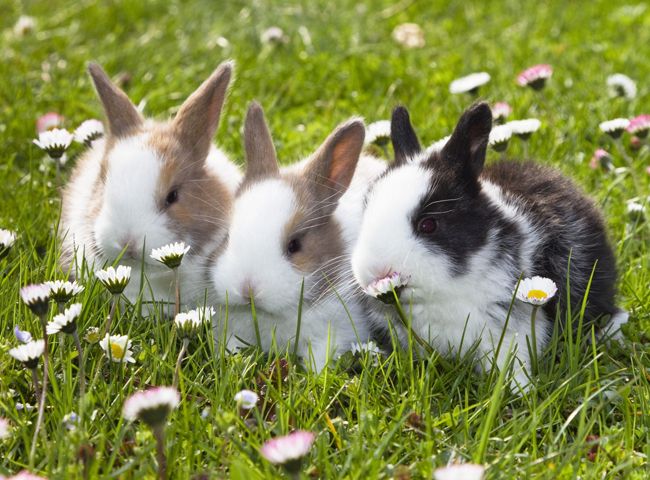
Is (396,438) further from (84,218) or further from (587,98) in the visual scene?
(587,98)

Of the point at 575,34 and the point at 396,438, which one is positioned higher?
the point at 396,438

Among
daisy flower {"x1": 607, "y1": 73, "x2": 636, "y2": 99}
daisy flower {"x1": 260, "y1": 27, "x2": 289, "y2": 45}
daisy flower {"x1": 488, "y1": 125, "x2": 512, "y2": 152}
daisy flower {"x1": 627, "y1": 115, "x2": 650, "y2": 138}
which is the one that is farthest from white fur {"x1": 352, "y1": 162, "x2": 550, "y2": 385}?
daisy flower {"x1": 260, "y1": 27, "x2": 289, "y2": 45}

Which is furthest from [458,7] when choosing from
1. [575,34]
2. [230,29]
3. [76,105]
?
[76,105]

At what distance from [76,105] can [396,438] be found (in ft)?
12.6

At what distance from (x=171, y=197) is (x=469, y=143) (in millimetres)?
1437

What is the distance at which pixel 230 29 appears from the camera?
7.45 metres

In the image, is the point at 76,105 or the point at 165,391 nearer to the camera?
the point at 165,391

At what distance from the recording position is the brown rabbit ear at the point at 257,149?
4.38 m

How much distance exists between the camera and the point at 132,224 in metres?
4.06

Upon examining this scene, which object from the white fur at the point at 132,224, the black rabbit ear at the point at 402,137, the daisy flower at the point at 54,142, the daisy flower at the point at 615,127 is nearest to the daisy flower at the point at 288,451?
the white fur at the point at 132,224

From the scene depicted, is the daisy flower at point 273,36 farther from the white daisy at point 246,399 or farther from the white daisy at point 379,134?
the white daisy at point 246,399

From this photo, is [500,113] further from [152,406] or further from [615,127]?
[152,406]

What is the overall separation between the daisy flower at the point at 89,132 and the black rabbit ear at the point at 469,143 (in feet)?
6.93

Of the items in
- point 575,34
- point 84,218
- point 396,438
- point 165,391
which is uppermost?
point 165,391
